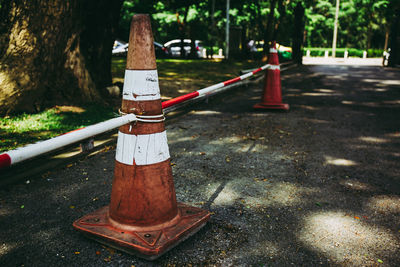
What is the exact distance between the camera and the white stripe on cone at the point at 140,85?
2.45m

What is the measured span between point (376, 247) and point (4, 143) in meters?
3.97

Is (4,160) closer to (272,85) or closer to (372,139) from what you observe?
(372,139)

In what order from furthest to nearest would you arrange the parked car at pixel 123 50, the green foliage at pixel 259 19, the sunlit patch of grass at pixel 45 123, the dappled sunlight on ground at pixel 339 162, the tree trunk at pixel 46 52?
the green foliage at pixel 259 19 < the parked car at pixel 123 50 < the tree trunk at pixel 46 52 < the sunlit patch of grass at pixel 45 123 < the dappled sunlight on ground at pixel 339 162

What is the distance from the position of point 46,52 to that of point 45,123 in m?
1.22

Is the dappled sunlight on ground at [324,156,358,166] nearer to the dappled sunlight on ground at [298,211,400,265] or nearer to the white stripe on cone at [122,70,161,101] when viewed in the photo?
the dappled sunlight on ground at [298,211,400,265]

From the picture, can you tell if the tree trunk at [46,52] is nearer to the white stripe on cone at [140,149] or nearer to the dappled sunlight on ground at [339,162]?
the white stripe on cone at [140,149]

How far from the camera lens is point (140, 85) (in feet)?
8.01

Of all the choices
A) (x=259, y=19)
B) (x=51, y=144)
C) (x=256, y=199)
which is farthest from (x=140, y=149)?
(x=259, y=19)

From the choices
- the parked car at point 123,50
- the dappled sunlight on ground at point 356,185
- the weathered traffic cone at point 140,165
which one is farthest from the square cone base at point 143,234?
the parked car at point 123,50

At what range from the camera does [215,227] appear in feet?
8.83

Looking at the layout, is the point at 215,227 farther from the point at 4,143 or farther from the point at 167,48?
the point at 167,48

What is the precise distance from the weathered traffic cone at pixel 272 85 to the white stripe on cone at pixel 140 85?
5.02m

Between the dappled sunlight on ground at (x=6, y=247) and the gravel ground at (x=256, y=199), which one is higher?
the gravel ground at (x=256, y=199)

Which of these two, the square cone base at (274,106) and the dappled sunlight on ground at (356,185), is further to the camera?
the square cone base at (274,106)
